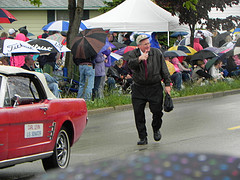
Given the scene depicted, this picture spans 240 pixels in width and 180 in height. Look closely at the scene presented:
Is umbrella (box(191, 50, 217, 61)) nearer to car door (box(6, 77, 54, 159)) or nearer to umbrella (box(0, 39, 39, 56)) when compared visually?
umbrella (box(0, 39, 39, 56))

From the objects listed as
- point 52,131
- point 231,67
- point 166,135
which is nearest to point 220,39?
point 231,67

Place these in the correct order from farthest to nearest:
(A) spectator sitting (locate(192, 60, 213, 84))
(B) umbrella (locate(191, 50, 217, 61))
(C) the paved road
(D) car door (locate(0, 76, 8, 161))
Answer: (B) umbrella (locate(191, 50, 217, 61)), (A) spectator sitting (locate(192, 60, 213, 84)), (C) the paved road, (D) car door (locate(0, 76, 8, 161))

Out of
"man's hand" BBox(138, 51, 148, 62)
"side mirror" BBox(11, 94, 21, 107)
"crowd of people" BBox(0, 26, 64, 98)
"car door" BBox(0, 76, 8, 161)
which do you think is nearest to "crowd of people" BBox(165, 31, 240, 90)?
"crowd of people" BBox(0, 26, 64, 98)

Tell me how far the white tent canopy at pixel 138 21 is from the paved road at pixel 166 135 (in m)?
8.25

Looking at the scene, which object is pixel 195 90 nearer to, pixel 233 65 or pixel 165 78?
pixel 233 65

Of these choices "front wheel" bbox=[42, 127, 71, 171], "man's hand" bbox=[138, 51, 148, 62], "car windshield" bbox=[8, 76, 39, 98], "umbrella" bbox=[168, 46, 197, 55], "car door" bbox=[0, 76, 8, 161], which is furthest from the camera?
"umbrella" bbox=[168, 46, 197, 55]

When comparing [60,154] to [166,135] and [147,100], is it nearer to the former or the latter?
[147,100]

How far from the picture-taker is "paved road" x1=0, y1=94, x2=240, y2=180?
8742mm

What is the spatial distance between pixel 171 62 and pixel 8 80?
14.3 m

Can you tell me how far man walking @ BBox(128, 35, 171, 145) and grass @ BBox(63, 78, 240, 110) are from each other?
18.4ft

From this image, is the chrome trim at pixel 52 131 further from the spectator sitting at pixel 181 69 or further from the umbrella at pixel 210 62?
the umbrella at pixel 210 62

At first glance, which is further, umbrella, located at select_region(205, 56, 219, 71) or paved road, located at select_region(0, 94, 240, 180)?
umbrella, located at select_region(205, 56, 219, 71)

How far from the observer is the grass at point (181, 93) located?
15.9 metres

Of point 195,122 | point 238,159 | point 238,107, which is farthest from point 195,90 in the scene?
point 238,159
